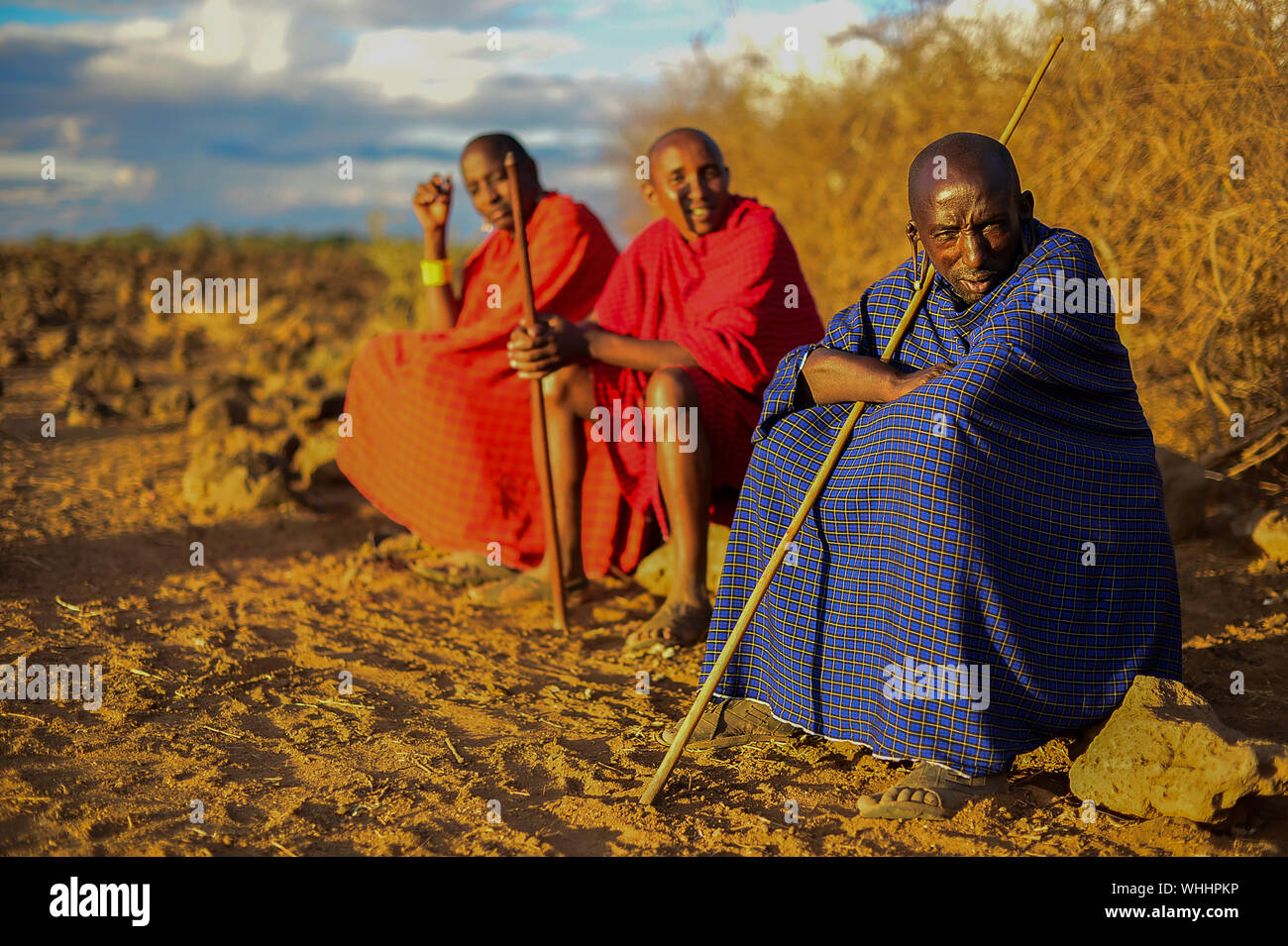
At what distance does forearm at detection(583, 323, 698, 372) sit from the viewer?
13.1 feet

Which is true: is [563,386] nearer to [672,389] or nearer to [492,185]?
[672,389]

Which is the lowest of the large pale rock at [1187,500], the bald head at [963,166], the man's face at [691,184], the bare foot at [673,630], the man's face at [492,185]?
the bare foot at [673,630]

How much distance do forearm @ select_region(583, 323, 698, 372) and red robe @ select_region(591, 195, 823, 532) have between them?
48 mm

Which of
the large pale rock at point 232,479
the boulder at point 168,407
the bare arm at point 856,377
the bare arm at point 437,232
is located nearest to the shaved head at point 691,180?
the bare arm at point 437,232

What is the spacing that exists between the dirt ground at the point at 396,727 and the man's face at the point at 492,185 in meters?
1.67

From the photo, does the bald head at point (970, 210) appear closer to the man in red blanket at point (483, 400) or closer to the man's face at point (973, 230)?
the man's face at point (973, 230)

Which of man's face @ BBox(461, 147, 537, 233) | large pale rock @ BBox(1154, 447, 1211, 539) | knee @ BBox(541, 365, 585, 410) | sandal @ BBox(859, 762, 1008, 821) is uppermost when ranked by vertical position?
man's face @ BBox(461, 147, 537, 233)

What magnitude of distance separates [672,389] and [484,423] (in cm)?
110

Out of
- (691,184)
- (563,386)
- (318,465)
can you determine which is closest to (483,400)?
(563,386)

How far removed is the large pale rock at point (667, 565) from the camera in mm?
4332

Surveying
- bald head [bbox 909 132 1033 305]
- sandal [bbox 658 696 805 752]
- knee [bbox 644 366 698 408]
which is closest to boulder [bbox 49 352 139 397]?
knee [bbox 644 366 698 408]

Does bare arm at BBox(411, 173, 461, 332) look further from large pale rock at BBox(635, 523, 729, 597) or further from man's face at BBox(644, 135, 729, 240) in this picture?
large pale rock at BBox(635, 523, 729, 597)

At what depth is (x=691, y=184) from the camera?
4129 mm

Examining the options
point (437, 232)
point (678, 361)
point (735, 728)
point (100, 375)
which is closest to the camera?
point (735, 728)
